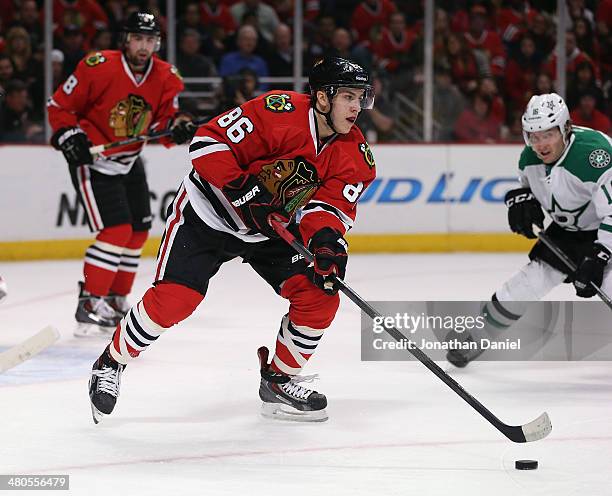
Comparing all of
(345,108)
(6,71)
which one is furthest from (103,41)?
(345,108)

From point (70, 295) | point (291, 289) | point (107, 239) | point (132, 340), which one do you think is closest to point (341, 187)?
point (291, 289)

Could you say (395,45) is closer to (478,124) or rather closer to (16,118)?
(478,124)

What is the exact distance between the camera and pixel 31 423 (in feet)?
10.7

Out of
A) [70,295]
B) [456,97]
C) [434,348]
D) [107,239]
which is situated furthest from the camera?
[456,97]

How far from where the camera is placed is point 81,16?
7.48m

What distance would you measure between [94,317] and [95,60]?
39.7 inches

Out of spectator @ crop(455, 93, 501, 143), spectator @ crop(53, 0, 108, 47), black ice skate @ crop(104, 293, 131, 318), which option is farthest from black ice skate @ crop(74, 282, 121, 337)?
A: spectator @ crop(455, 93, 501, 143)

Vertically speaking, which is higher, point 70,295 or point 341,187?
point 341,187

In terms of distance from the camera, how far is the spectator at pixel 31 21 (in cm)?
710

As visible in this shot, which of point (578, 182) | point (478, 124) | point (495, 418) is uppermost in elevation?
point (578, 182)

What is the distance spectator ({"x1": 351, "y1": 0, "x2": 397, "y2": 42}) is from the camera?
7.91 meters

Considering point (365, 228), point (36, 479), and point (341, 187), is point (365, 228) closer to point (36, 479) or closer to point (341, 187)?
point (341, 187)

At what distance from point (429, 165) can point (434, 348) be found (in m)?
3.12

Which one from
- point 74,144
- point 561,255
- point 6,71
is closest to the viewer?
point 561,255
